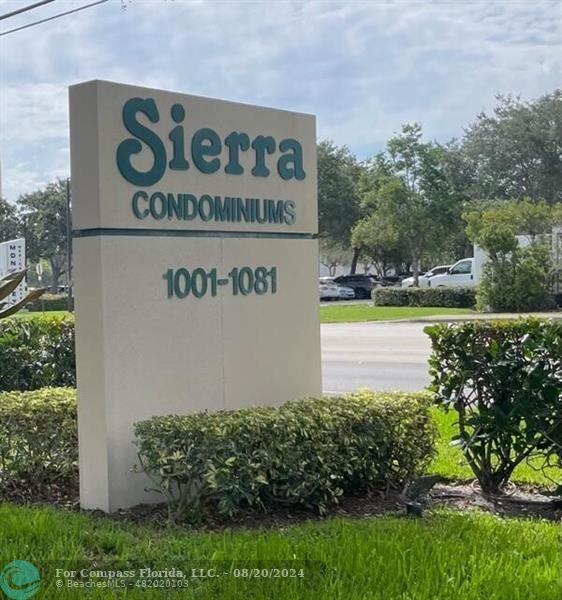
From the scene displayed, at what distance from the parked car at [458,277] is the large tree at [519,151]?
1147cm

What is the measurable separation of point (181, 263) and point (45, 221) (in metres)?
59.9

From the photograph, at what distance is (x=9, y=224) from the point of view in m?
62.8

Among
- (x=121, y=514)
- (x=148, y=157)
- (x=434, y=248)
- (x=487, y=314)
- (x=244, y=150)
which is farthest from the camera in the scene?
(x=434, y=248)

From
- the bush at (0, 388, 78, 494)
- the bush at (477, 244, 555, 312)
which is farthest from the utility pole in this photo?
the bush at (477, 244, 555, 312)

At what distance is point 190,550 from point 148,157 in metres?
2.73

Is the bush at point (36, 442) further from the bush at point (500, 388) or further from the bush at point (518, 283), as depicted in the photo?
the bush at point (518, 283)

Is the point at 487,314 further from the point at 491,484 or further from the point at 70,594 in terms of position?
the point at 70,594

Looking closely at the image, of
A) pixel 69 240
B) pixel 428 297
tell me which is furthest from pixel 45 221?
pixel 69 240

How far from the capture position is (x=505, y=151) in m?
50.6

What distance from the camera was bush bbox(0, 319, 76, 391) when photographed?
9836 mm

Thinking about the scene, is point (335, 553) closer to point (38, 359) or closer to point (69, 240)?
point (38, 359)

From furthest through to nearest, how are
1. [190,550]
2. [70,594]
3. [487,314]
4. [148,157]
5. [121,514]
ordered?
[487,314] → [148,157] → [121,514] → [190,550] → [70,594]

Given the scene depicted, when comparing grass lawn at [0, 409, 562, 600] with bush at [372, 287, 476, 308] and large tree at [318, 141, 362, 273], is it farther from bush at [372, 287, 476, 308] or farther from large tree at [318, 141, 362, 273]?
large tree at [318, 141, 362, 273]

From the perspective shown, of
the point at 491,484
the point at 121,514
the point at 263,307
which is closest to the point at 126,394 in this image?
the point at 121,514
